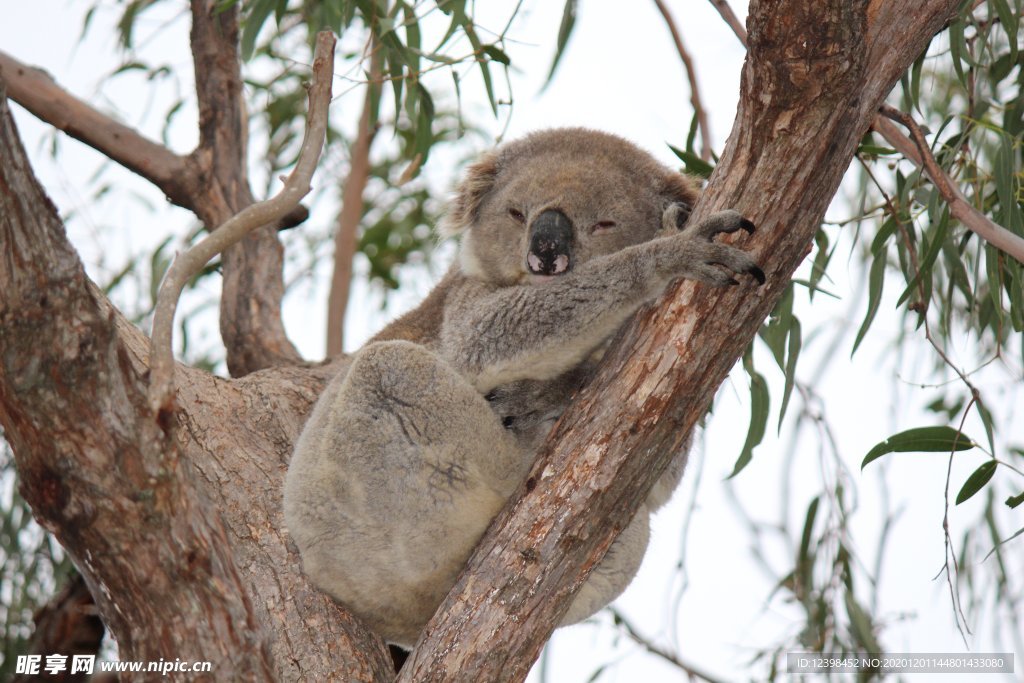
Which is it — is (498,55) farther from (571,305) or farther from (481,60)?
(571,305)

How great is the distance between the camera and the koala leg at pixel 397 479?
240 centimetres

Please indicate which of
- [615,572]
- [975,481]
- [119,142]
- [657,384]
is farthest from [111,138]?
[975,481]

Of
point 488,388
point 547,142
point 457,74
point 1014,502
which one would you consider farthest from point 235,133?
point 1014,502

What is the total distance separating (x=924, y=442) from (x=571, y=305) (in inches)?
35.3

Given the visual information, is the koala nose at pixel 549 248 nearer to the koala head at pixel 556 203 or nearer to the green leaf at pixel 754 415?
the koala head at pixel 556 203

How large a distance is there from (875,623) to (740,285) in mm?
2243

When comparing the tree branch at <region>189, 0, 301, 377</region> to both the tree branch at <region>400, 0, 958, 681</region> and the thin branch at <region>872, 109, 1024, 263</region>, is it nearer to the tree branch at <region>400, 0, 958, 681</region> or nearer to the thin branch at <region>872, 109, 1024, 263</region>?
the tree branch at <region>400, 0, 958, 681</region>

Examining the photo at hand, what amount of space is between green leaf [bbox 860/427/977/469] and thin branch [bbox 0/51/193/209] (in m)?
2.59

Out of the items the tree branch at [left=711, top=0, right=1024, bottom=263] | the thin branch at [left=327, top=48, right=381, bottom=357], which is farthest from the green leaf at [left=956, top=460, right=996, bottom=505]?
the thin branch at [left=327, top=48, right=381, bottom=357]

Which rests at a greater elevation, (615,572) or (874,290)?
(874,290)

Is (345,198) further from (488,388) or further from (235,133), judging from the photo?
(488,388)

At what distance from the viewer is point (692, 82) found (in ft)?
11.4

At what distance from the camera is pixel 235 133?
153 inches

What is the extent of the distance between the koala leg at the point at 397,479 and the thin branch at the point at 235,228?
590mm
